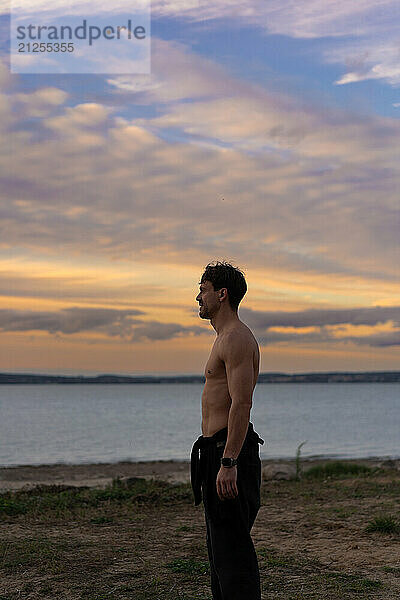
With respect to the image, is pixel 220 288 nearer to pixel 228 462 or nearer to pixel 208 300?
pixel 208 300

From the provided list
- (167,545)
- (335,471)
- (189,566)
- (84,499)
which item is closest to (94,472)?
(335,471)

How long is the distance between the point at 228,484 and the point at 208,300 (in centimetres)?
115

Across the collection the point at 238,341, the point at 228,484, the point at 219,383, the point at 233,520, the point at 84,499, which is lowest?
the point at 84,499

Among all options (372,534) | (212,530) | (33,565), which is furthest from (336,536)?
(212,530)

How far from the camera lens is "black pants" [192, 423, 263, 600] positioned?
420 cm

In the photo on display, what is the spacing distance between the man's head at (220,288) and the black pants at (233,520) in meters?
0.80

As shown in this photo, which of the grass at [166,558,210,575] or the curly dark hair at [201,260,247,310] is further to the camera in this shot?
the grass at [166,558,210,575]

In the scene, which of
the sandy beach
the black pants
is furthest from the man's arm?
the sandy beach

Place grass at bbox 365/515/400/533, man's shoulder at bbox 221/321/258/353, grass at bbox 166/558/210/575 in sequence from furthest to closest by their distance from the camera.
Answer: grass at bbox 365/515/400/533 < grass at bbox 166/558/210/575 < man's shoulder at bbox 221/321/258/353

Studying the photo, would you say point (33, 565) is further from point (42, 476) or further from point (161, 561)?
point (42, 476)

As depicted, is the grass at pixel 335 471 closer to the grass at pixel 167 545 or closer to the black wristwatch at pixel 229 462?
the grass at pixel 167 545

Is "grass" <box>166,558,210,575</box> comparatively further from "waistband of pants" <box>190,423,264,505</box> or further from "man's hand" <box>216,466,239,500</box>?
"man's hand" <box>216,466,239,500</box>

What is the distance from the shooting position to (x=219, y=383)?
4.37 m

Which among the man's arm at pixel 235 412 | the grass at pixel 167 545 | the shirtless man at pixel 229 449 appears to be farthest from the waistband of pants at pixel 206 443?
the grass at pixel 167 545
